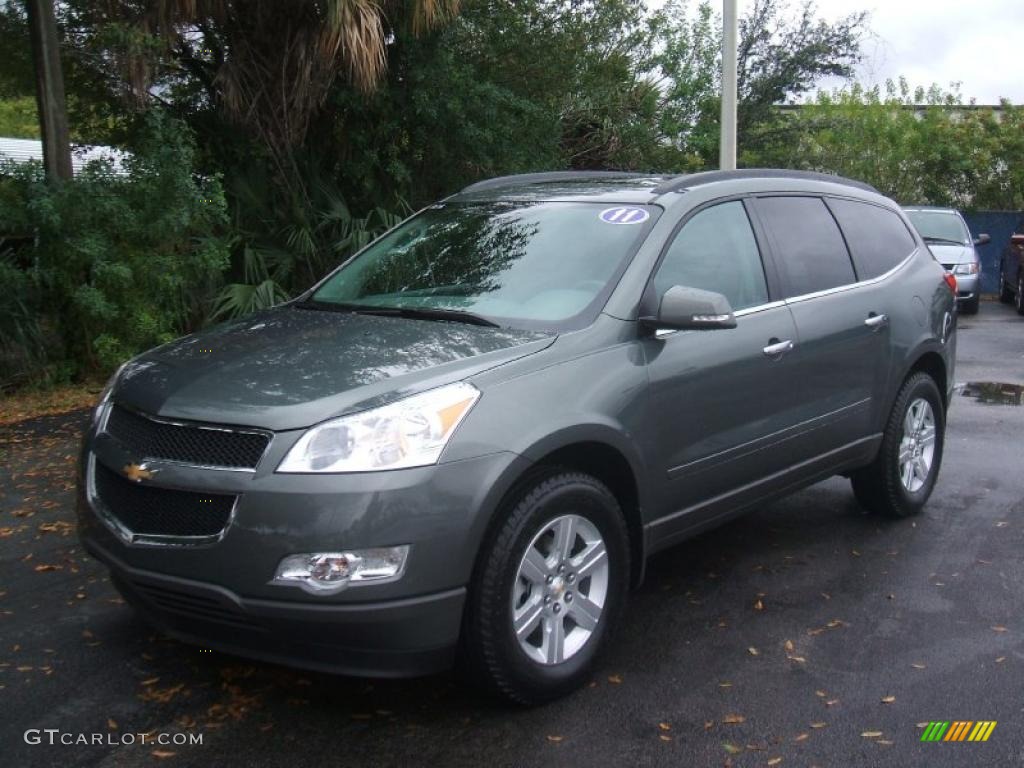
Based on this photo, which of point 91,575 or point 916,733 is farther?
point 91,575

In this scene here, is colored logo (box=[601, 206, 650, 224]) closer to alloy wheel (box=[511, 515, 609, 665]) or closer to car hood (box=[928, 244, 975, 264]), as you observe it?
alloy wheel (box=[511, 515, 609, 665])

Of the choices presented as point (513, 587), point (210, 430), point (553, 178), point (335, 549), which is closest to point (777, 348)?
point (553, 178)

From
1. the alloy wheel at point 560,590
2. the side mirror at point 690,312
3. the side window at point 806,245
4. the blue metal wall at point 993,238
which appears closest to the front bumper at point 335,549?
the alloy wheel at point 560,590

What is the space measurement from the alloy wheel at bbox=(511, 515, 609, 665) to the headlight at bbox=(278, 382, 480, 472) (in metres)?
0.52

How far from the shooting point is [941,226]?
17.9 meters

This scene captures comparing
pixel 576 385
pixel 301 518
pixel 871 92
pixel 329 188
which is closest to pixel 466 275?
pixel 576 385

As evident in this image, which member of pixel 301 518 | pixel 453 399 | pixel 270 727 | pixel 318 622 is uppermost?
pixel 453 399

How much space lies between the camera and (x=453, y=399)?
3508mm

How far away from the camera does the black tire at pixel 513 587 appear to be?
3488 mm

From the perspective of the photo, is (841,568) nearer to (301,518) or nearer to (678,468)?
(678,468)

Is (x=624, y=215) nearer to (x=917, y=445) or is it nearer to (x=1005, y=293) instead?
(x=917, y=445)

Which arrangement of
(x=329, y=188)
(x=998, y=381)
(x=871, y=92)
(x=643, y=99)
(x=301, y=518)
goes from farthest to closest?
(x=871, y=92) → (x=643, y=99) → (x=329, y=188) → (x=998, y=381) → (x=301, y=518)

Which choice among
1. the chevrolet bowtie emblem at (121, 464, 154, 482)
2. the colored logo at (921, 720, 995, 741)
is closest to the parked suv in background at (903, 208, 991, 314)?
the colored logo at (921, 720, 995, 741)

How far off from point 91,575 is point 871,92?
2369 cm
